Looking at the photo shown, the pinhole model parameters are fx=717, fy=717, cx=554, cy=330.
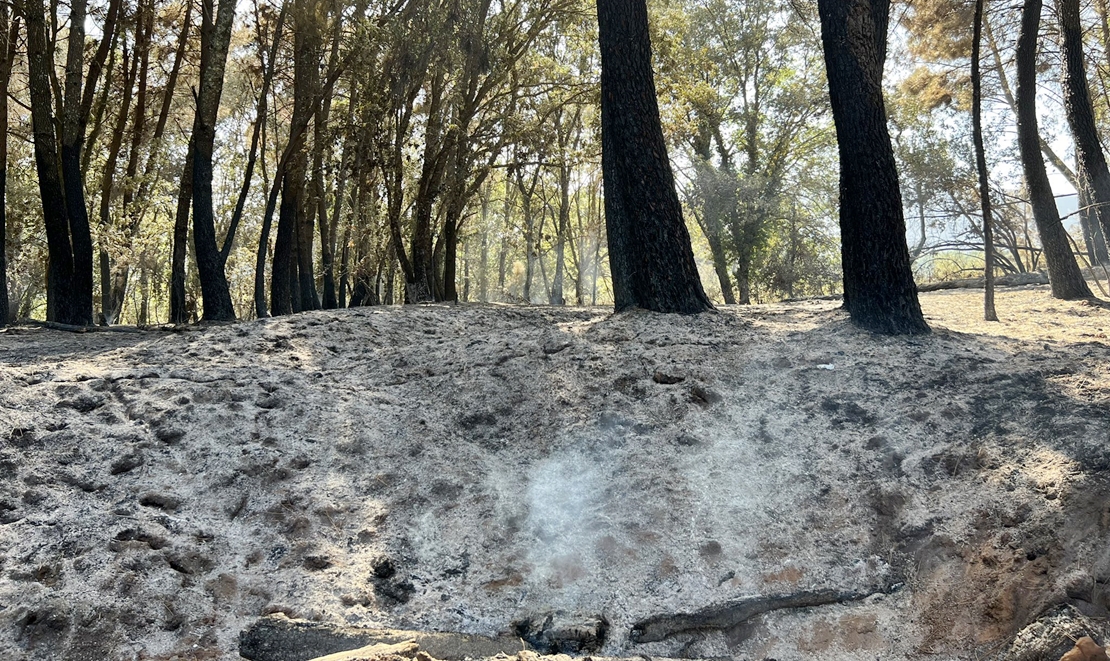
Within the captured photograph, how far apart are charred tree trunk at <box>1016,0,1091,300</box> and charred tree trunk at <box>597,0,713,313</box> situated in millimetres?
5539

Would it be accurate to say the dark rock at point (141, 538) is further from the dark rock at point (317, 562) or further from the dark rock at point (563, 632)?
the dark rock at point (563, 632)

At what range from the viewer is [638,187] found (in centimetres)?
602

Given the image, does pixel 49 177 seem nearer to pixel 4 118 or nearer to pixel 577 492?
pixel 4 118

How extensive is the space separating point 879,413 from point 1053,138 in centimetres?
2182

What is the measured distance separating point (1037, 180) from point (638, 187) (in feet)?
19.8

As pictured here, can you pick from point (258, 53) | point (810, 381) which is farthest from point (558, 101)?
point (810, 381)

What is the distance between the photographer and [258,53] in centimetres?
1155

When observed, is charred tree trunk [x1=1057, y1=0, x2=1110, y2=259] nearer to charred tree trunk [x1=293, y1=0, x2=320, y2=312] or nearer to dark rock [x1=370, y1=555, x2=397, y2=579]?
dark rock [x1=370, y1=555, x2=397, y2=579]

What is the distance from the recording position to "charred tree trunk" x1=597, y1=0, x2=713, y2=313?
5.96 metres

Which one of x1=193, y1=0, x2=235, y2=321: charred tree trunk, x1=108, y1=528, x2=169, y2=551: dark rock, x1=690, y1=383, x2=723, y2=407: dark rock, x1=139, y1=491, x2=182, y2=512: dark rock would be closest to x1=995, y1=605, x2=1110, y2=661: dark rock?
x1=690, y1=383, x2=723, y2=407: dark rock

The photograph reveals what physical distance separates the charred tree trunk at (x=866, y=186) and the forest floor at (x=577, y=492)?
0.27 meters

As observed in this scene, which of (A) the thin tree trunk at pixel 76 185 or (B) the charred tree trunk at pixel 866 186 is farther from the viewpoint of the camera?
(A) the thin tree trunk at pixel 76 185

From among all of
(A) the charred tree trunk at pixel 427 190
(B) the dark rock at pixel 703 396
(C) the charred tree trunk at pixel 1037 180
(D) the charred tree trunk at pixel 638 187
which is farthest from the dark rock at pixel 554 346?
(A) the charred tree trunk at pixel 427 190

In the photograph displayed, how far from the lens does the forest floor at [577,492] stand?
112 inches
